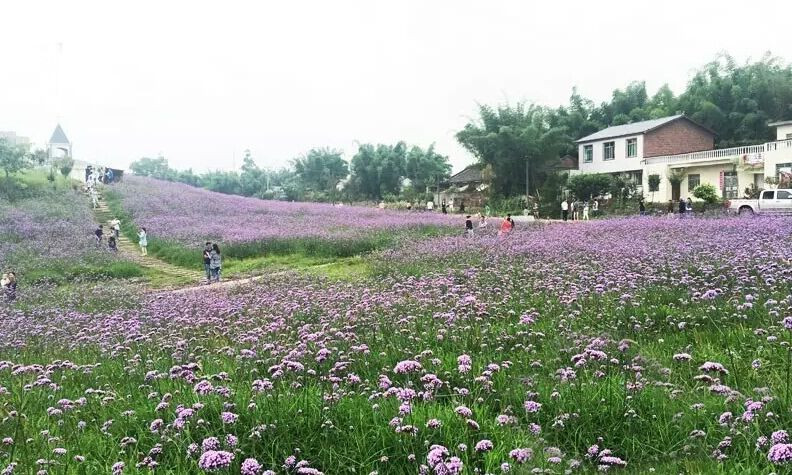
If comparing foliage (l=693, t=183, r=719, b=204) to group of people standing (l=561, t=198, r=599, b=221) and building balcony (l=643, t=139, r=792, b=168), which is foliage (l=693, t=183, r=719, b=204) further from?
group of people standing (l=561, t=198, r=599, b=221)

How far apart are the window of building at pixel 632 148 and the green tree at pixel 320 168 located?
40377 mm

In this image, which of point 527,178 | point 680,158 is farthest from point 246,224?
point 680,158

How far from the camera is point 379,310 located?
794 centimetres

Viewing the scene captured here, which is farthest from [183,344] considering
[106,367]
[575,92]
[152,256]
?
[575,92]

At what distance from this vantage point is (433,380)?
14.3 feet

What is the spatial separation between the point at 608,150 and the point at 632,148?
2.79 m

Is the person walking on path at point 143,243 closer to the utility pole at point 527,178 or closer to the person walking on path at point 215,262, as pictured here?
the person walking on path at point 215,262

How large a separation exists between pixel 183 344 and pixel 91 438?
202 cm

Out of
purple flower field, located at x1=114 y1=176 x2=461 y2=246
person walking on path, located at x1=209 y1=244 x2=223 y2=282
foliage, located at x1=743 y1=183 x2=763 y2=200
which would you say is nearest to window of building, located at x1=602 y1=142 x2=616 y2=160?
foliage, located at x1=743 y1=183 x2=763 y2=200

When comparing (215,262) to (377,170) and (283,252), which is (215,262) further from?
(377,170)

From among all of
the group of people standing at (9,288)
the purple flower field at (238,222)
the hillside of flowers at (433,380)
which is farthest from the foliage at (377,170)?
the hillside of flowers at (433,380)

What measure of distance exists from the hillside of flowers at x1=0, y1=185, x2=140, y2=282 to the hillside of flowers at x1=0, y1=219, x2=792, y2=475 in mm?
9346

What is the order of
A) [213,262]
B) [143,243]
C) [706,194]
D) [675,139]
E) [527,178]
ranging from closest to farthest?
[213,262], [143,243], [706,194], [675,139], [527,178]

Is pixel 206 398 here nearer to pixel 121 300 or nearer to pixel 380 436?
pixel 380 436
